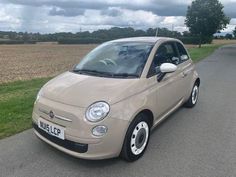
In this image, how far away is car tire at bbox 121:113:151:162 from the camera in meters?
3.49

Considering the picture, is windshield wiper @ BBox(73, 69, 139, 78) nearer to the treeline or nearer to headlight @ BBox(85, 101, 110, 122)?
headlight @ BBox(85, 101, 110, 122)

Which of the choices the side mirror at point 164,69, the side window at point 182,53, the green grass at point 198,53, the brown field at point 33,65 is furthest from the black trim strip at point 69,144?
the green grass at point 198,53

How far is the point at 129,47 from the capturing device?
4.59 m

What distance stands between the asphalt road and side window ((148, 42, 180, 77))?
3.79 ft

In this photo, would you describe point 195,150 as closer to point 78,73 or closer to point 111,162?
point 111,162

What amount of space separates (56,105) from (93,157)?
808mm

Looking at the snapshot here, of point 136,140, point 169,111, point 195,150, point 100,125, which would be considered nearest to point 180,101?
point 169,111

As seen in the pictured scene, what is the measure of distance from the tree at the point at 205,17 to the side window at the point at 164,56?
99.5 feet

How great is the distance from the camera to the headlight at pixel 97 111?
3205 mm

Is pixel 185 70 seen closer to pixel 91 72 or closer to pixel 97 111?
pixel 91 72

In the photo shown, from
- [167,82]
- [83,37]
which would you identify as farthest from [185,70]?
[83,37]

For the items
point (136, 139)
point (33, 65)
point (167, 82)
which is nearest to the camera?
point (136, 139)

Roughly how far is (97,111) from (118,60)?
1.33 meters

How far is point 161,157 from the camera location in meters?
3.77
